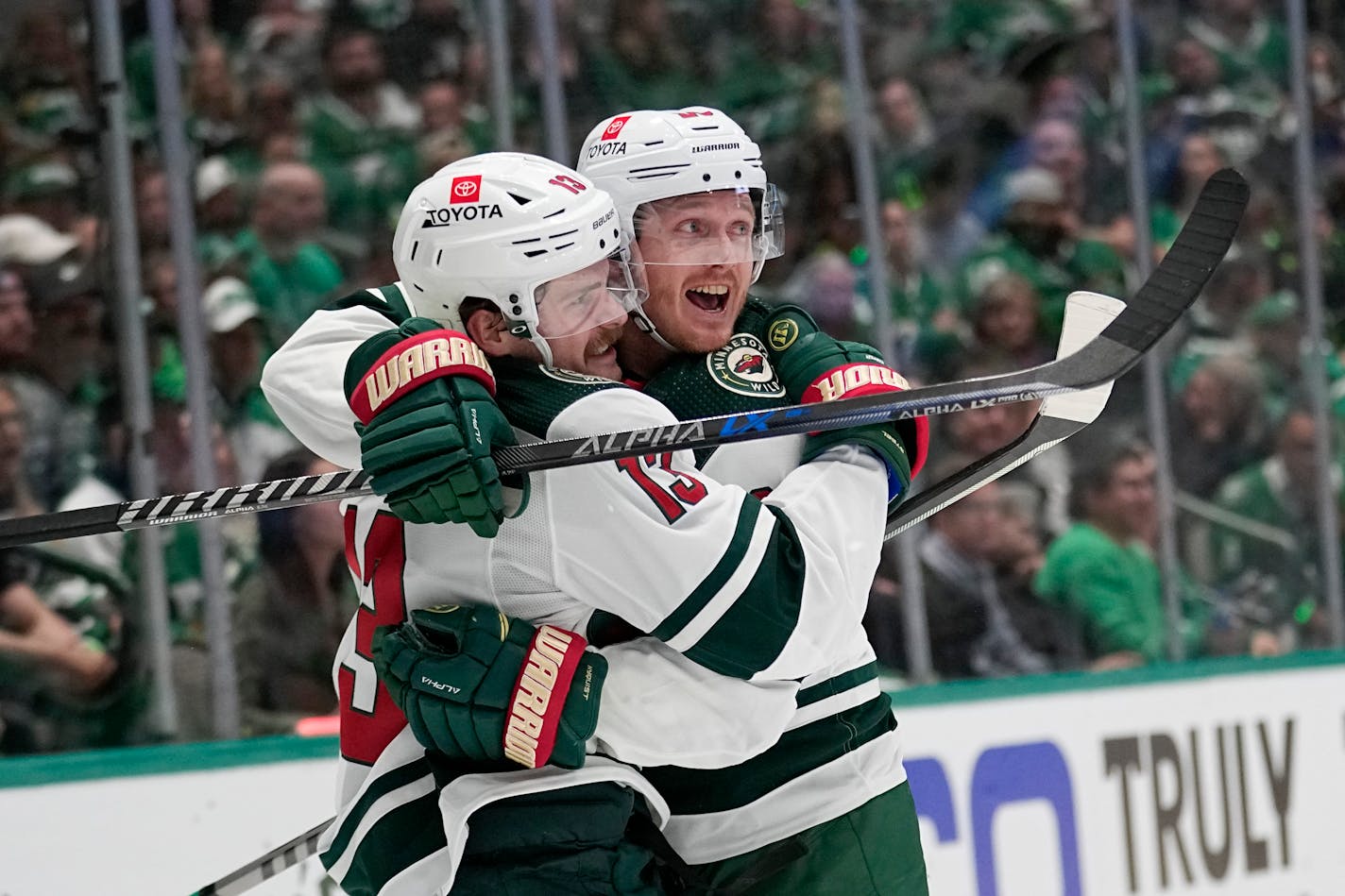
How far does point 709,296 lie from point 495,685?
49cm

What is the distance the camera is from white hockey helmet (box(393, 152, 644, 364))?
1.51 meters

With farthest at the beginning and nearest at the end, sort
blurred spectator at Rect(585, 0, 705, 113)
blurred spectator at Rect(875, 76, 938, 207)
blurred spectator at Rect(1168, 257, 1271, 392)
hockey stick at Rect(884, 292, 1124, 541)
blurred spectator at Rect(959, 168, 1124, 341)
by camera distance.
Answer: blurred spectator at Rect(1168, 257, 1271, 392) → blurred spectator at Rect(959, 168, 1124, 341) → blurred spectator at Rect(875, 76, 938, 207) → blurred spectator at Rect(585, 0, 705, 113) → hockey stick at Rect(884, 292, 1124, 541)

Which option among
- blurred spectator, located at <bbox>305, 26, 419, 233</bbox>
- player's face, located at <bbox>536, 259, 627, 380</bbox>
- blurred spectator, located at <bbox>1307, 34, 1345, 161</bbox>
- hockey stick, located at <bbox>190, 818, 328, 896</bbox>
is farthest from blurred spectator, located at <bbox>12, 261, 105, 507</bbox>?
blurred spectator, located at <bbox>1307, 34, 1345, 161</bbox>

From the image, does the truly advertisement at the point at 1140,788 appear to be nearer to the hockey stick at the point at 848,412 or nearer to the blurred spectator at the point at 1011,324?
the blurred spectator at the point at 1011,324

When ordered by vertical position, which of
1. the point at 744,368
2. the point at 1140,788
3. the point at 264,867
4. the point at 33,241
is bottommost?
the point at 1140,788

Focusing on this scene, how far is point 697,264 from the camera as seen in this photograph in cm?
170

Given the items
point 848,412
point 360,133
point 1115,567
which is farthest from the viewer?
point 1115,567

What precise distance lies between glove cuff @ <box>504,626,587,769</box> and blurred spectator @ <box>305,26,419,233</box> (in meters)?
1.68

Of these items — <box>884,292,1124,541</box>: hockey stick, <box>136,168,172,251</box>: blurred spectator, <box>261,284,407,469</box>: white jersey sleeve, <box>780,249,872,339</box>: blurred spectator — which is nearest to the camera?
<box>261,284,407,469</box>: white jersey sleeve

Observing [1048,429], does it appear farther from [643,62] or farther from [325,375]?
[643,62]

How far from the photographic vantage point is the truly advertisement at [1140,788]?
300cm

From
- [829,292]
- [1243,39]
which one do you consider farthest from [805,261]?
[1243,39]

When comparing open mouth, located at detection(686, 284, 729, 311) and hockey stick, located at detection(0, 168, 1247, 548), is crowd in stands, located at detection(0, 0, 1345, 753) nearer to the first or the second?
hockey stick, located at detection(0, 168, 1247, 548)

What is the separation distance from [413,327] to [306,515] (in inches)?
52.3
